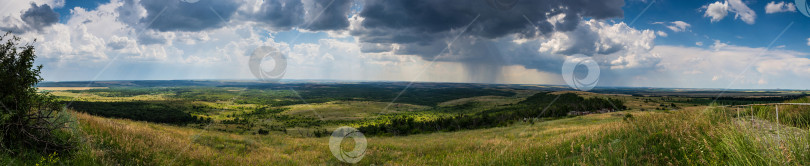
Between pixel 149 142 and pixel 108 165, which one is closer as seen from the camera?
pixel 108 165

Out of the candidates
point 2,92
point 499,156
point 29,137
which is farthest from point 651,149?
point 2,92

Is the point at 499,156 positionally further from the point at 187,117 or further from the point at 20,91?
the point at 187,117

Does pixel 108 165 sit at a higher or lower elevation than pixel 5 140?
lower

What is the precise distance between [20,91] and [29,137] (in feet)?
3.70

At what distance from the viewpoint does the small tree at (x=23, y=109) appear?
280 inches

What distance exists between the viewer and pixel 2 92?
23.7ft

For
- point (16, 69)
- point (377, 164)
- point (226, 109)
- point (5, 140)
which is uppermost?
point (16, 69)

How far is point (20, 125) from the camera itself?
729 cm

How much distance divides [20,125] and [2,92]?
2.79 feet

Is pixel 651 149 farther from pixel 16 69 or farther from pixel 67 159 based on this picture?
pixel 16 69

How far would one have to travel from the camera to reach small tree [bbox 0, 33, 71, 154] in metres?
7.11

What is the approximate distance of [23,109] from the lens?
24.3 feet

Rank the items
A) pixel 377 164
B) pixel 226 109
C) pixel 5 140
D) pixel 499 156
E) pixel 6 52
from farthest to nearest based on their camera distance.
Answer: pixel 226 109 < pixel 377 164 < pixel 499 156 < pixel 6 52 < pixel 5 140

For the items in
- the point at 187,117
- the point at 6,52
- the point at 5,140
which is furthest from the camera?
the point at 187,117
